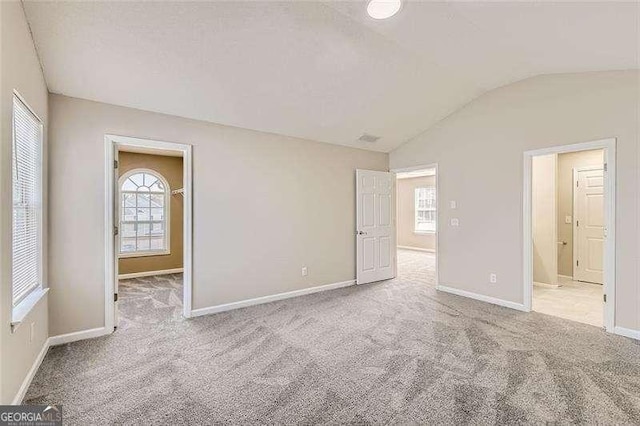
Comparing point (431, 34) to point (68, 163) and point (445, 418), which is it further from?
point (68, 163)

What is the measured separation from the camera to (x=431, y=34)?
2.84m

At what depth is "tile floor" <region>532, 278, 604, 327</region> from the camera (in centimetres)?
374

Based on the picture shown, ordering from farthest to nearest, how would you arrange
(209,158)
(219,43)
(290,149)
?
(290,149) < (209,158) < (219,43)

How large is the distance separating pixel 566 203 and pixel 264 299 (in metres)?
5.62

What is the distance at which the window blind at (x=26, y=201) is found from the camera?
216cm

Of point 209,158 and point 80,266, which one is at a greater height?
point 209,158

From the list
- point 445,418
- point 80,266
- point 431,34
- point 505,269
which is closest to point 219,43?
point 431,34

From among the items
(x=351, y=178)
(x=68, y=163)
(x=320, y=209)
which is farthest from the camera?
(x=351, y=178)

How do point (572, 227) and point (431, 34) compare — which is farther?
point (572, 227)

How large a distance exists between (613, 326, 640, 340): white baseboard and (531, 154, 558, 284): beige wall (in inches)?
80.6

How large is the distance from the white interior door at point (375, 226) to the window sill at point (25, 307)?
4067 millimetres

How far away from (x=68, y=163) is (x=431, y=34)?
148 inches

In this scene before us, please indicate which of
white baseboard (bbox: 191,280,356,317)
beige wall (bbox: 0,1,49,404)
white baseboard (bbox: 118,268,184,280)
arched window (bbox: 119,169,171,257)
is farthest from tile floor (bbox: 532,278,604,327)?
arched window (bbox: 119,169,171,257)

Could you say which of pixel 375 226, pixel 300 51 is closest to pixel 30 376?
pixel 300 51
